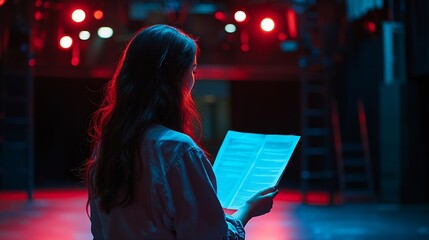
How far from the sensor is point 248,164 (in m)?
1.72

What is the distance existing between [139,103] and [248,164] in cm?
37

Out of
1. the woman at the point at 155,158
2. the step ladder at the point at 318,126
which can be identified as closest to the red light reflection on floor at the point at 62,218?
the step ladder at the point at 318,126

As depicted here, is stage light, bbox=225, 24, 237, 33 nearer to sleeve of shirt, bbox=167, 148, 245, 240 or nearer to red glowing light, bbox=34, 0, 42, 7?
red glowing light, bbox=34, 0, 42, 7

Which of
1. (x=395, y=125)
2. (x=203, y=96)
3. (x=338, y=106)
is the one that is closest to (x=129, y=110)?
(x=395, y=125)

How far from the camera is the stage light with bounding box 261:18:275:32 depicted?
1061 centimetres

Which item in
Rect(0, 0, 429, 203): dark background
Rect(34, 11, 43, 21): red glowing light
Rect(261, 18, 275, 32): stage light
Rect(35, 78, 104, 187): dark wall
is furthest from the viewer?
Rect(35, 78, 104, 187): dark wall

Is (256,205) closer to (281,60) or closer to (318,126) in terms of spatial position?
(281,60)

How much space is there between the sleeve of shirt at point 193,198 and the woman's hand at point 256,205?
158 millimetres

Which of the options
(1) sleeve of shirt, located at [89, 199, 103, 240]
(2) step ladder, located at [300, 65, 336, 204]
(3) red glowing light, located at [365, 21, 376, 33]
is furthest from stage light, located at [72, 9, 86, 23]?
(1) sleeve of shirt, located at [89, 199, 103, 240]

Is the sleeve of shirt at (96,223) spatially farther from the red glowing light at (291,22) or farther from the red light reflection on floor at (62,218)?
the red glowing light at (291,22)

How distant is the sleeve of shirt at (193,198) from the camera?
141 cm

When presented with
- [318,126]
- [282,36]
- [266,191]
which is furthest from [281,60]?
[266,191]

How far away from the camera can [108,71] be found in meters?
10.8

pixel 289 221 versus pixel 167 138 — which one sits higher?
pixel 167 138
